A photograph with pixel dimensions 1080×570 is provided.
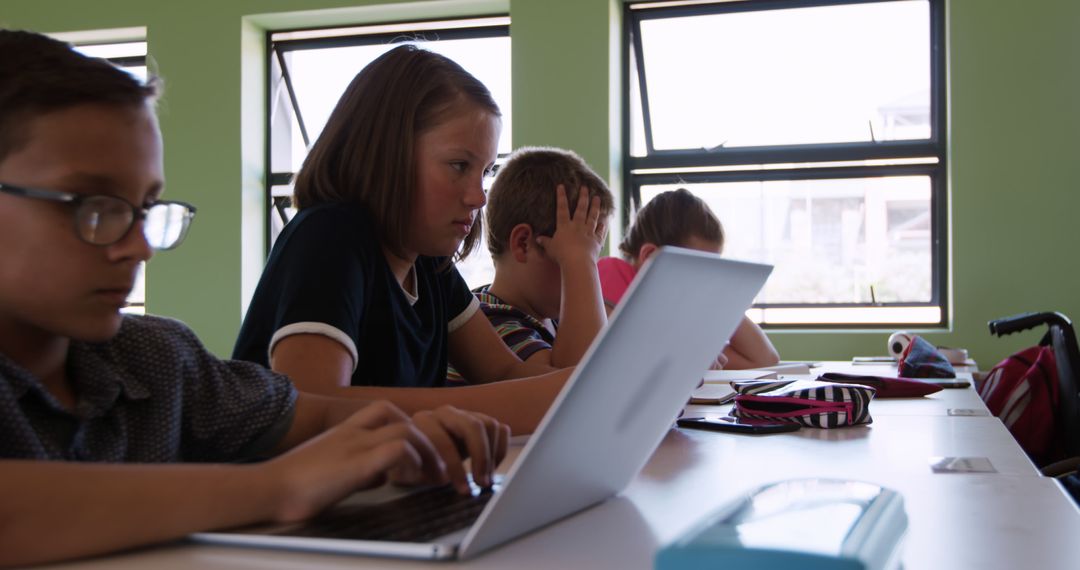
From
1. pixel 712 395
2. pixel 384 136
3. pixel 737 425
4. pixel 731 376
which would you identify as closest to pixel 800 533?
pixel 737 425

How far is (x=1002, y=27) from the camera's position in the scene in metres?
4.02

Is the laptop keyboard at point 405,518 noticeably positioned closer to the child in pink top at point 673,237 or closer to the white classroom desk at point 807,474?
the white classroom desk at point 807,474

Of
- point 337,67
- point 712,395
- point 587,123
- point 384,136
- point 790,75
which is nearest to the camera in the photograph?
point 384,136

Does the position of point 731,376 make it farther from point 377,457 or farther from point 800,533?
point 800,533

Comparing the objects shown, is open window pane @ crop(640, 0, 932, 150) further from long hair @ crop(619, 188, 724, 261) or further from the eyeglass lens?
the eyeglass lens

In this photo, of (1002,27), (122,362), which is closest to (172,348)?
(122,362)

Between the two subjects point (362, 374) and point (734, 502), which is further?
point (362, 374)

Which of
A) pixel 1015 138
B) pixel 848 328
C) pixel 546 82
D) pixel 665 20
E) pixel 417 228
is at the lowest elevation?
pixel 848 328

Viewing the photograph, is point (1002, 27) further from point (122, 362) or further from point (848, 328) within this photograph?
point (122, 362)

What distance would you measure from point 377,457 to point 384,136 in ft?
2.76

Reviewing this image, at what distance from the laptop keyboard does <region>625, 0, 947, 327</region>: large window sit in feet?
12.6

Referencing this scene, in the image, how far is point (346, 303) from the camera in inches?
49.8

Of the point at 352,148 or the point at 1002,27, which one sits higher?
the point at 1002,27

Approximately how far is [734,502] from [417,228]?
3.10 ft
